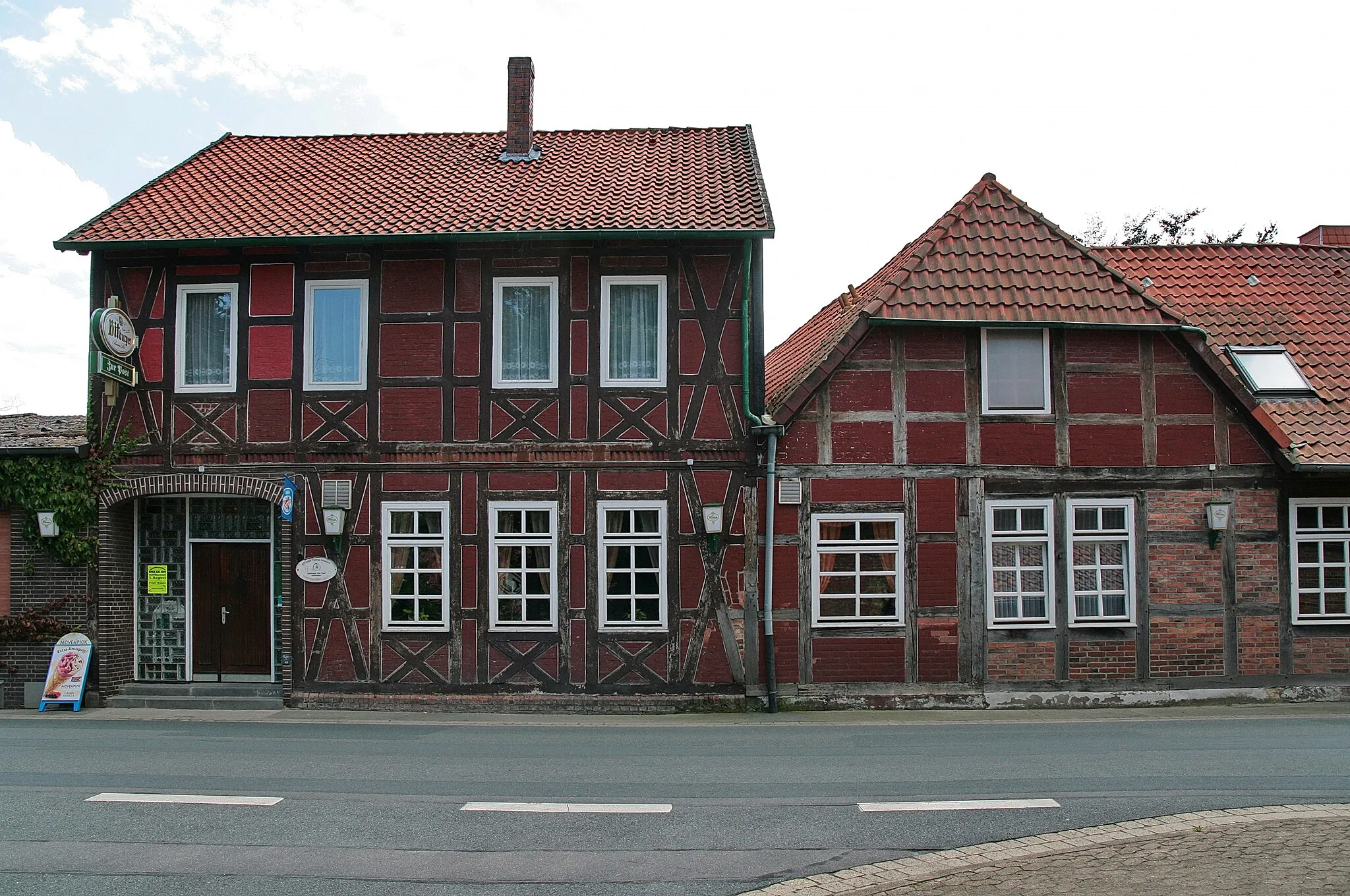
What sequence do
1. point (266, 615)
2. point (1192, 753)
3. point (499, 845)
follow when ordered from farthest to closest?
point (266, 615), point (1192, 753), point (499, 845)

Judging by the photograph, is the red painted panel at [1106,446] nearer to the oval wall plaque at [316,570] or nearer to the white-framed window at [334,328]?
the white-framed window at [334,328]

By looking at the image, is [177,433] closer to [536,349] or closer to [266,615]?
[266,615]

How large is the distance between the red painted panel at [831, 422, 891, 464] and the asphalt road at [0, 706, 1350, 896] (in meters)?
3.33

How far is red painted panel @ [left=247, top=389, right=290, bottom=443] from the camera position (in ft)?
47.9

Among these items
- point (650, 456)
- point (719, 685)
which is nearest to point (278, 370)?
point (650, 456)

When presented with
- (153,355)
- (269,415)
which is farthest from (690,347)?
(153,355)

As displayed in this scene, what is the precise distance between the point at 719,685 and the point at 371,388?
616 centimetres

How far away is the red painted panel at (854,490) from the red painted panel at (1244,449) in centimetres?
447

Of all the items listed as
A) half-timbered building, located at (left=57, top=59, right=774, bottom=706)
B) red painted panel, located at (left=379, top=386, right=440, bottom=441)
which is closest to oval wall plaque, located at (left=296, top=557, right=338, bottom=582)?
half-timbered building, located at (left=57, top=59, right=774, bottom=706)

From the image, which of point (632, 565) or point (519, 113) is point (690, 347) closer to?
point (632, 565)

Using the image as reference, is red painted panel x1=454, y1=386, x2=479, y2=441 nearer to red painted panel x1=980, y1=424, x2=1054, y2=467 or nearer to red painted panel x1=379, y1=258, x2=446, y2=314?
red painted panel x1=379, y1=258, x2=446, y2=314

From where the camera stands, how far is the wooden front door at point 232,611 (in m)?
15.1

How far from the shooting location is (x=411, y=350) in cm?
1459

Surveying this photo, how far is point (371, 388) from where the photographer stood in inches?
573
